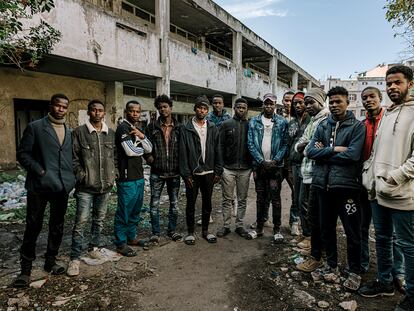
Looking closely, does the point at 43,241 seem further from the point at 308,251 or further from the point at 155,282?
the point at 308,251

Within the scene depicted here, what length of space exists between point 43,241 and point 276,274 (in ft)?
10.5

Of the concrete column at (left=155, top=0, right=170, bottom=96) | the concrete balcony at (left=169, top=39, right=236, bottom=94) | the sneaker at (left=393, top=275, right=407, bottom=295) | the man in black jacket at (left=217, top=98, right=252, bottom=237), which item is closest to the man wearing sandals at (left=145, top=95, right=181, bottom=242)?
the man in black jacket at (left=217, top=98, right=252, bottom=237)

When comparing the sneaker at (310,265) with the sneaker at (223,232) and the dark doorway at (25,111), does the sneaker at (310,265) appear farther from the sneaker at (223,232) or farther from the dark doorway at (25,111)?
the dark doorway at (25,111)

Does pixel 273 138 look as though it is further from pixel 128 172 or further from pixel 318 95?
pixel 128 172

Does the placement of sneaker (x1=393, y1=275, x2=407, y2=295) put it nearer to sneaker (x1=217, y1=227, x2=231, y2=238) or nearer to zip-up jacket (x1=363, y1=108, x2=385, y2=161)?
zip-up jacket (x1=363, y1=108, x2=385, y2=161)

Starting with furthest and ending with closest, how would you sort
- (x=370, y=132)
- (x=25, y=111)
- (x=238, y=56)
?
(x=238, y=56)
(x=25, y=111)
(x=370, y=132)

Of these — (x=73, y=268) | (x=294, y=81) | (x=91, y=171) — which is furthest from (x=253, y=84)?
(x=73, y=268)

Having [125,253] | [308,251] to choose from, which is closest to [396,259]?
[308,251]

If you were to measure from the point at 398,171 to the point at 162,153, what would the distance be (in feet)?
8.82

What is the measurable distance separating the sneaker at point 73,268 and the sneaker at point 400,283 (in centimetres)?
327

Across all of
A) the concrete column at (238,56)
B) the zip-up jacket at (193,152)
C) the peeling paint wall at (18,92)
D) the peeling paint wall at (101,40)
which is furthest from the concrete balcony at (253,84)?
the zip-up jacket at (193,152)

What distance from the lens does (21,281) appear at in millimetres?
2912

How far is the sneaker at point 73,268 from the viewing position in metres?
3.17

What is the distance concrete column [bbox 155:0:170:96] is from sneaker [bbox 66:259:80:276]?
7.41 meters
